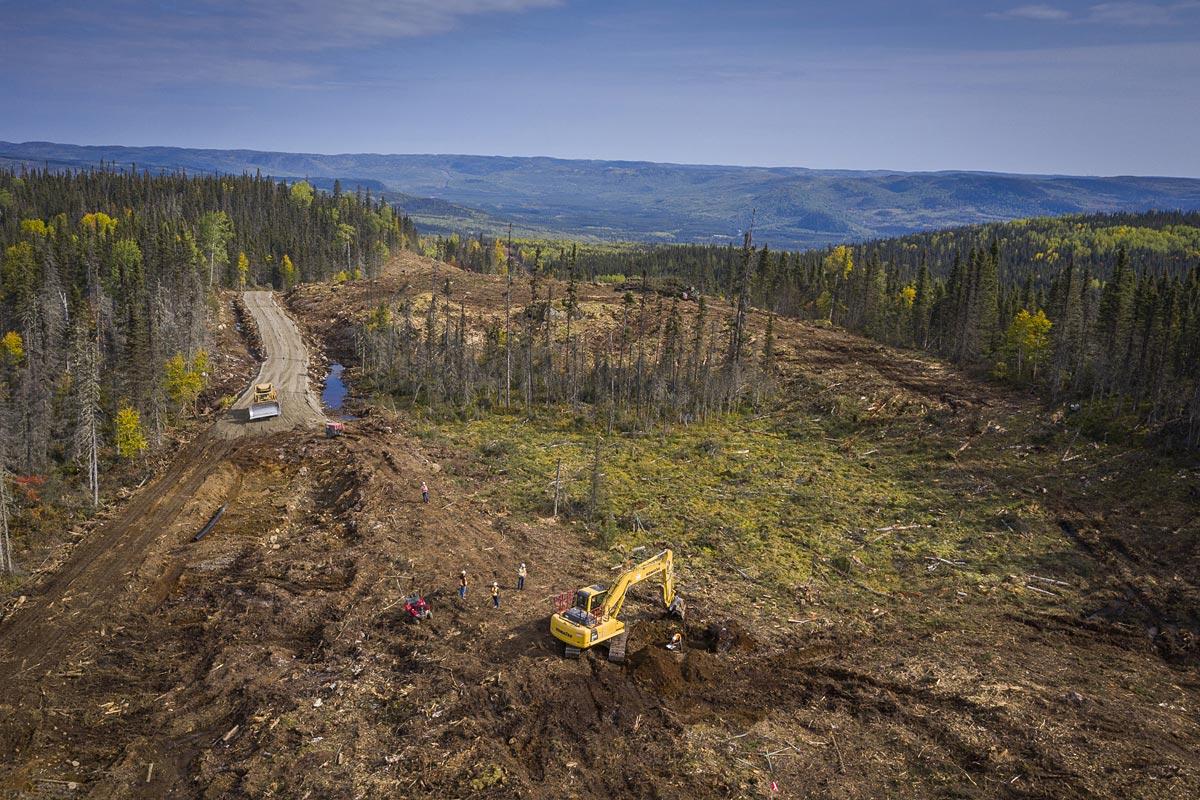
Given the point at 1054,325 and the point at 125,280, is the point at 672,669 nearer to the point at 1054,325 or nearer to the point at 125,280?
the point at 1054,325

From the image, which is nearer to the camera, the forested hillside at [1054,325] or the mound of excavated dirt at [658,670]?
the mound of excavated dirt at [658,670]

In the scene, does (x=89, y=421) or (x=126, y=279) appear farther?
(x=126, y=279)

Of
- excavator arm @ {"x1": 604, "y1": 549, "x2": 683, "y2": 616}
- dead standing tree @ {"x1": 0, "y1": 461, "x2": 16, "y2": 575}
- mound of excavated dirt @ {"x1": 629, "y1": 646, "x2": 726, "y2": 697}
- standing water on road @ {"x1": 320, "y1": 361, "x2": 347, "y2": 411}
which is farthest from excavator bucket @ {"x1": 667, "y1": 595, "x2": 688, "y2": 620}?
standing water on road @ {"x1": 320, "y1": 361, "x2": 347, "y2": 411}

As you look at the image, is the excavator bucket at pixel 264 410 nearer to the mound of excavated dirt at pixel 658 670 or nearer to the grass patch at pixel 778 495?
the grass patch at pixel 778 495

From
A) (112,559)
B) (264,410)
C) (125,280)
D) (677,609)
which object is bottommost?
(112,559)

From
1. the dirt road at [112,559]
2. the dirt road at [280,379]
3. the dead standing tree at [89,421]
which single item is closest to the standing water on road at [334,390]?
the dirt road at [280,379]

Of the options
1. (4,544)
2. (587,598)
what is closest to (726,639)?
(587,598)

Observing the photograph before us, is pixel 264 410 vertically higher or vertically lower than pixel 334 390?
higher
